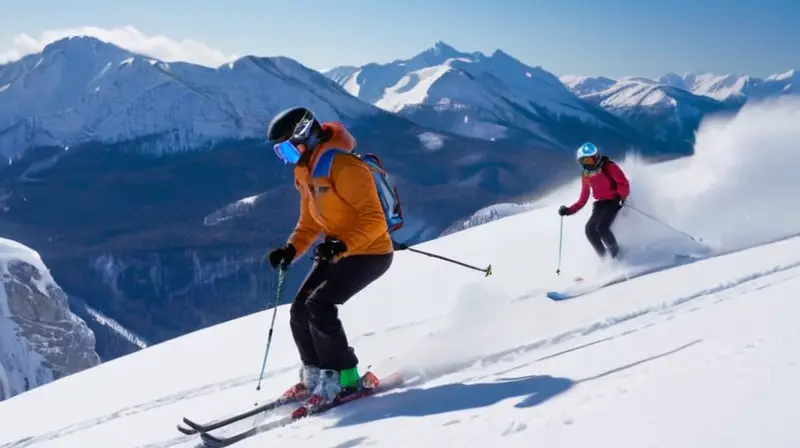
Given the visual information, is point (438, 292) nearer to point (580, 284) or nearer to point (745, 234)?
point (580, 284)

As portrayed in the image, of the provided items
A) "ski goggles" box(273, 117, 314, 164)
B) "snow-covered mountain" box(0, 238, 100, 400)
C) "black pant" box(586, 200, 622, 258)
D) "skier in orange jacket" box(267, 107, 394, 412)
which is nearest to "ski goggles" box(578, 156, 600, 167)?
"black pant" box(586, 200, 622, 258)

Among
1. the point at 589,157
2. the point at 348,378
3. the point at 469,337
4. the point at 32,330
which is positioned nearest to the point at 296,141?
the point at 348,378

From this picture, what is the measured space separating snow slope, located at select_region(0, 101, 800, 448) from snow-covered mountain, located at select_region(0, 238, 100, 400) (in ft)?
128

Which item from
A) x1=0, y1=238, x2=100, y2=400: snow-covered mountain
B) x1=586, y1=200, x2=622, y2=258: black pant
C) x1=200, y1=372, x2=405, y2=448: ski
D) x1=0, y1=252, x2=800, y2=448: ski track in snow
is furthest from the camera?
x1=0, y1=238, x2=100, y2=400: snow-covered mountain

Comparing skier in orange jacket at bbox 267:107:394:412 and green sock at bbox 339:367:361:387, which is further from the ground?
skier in orange jacket at bbox 267:107:394:412

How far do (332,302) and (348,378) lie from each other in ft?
2.21

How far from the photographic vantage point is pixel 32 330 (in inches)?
2164

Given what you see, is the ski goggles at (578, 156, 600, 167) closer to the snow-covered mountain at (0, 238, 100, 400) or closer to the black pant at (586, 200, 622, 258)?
the black pant at (586, 200, 622, 258)

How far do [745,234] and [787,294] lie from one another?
20.4 ft

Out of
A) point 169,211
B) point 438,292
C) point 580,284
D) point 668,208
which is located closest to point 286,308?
point 438,292

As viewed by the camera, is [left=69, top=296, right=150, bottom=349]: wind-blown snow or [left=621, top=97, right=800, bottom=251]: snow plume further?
[left=69, top=296, right=150, bottom=349]: wind-blown snow

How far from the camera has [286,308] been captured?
45.7ft

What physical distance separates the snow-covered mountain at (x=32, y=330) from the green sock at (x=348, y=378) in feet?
144

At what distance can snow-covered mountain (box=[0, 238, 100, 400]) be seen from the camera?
46875 millimetres
